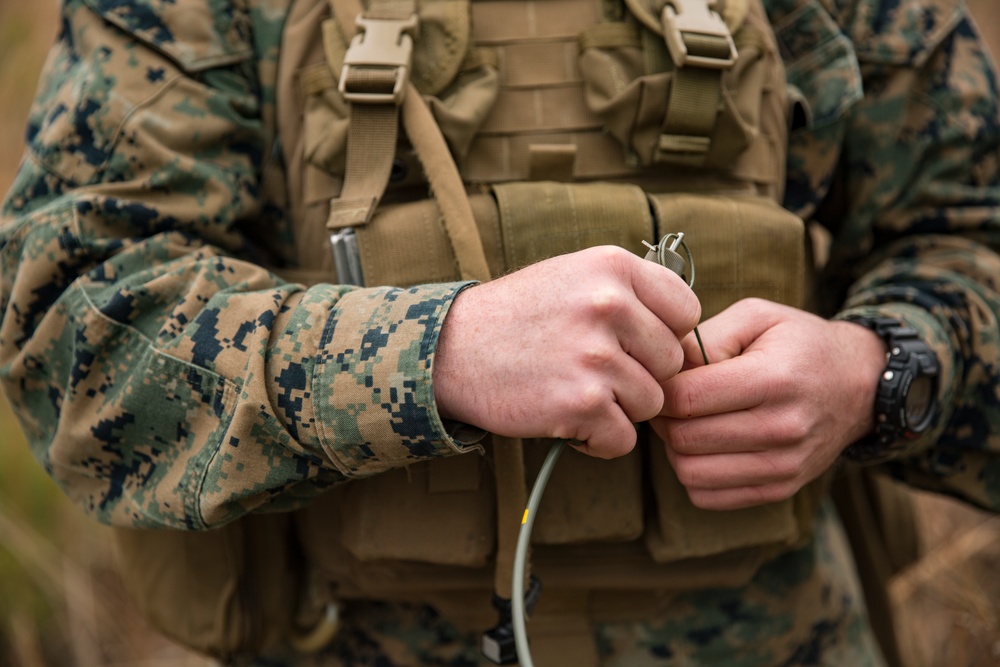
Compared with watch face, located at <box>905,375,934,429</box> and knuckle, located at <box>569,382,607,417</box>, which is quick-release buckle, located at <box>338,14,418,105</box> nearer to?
knuckle, located at <box>569,382,607,417</box>

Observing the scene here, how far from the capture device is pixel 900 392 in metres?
1.31

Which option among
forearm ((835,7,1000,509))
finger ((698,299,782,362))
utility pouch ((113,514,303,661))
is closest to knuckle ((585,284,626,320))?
finger ((698,299,782,362))

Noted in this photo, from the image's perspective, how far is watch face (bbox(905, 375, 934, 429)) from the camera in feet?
4.44

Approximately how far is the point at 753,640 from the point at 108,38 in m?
1.46

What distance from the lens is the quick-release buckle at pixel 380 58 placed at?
49.4 inches

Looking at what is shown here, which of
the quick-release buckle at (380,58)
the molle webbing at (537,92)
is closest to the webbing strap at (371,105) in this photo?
the quick-release buckle at (380,58)

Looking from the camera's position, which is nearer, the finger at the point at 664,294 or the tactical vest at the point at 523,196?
the finger at the point at 664,294

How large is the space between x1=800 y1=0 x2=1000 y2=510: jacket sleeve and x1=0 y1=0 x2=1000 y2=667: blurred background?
1.27m

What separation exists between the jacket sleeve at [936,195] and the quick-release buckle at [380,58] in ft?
2.63

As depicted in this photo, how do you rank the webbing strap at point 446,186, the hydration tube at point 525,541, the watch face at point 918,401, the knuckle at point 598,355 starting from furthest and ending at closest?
the watch face at point 918,401 < the webbing strap at point 446,186 < the hydration tube at point 525,541 < the knuckle at point 598,355

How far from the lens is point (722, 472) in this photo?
1.19m

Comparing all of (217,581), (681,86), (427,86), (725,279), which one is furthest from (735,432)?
(217,581)

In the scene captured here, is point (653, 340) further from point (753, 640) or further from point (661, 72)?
point (753, 640)

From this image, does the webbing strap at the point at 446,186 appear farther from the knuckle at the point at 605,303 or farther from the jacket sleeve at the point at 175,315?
the knuckle at the point at 605,303
